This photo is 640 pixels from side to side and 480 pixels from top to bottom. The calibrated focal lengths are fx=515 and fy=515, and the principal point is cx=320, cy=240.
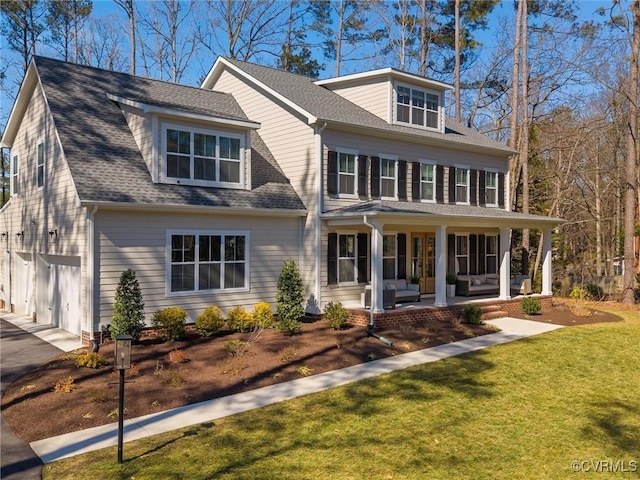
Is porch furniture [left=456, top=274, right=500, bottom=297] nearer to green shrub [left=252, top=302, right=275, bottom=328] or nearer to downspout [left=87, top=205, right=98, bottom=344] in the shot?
green shrub [left=252, top=302, right=275, bottom=328]

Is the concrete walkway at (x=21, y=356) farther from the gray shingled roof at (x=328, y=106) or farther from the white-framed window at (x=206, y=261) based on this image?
the gray shingled roof at (x=328, y=106)

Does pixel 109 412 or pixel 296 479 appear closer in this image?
pixel 296 479

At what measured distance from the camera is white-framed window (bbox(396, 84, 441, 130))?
18375 millimetres

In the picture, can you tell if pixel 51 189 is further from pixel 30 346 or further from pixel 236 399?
pixel 236 399

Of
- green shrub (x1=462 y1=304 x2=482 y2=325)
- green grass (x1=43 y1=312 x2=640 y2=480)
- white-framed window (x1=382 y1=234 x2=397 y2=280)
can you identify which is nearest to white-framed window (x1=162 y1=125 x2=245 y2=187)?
white-framed window (x1=382 y1=234 x2=397 y2=280)

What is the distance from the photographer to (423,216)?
1491cm

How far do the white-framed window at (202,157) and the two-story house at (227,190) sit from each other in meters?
0.04

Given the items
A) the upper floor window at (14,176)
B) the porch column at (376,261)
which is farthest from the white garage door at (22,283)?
the porch column at (376,261)

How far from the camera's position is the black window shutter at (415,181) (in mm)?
18078

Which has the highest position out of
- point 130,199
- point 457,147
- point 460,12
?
point 460,12

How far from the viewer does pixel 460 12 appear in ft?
103

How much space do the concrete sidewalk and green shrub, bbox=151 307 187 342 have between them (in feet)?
12.6

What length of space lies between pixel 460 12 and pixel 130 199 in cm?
2645

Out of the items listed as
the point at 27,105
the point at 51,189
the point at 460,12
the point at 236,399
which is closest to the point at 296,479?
the point at 236,399
